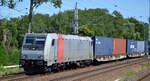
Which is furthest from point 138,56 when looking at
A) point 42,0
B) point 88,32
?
point 42,0

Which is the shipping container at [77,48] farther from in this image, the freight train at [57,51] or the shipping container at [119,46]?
the shipping container at [119,46]

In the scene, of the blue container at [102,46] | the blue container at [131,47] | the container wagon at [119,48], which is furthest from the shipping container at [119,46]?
the blue container at [131,47]

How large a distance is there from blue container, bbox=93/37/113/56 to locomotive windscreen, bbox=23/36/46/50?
12154 mm

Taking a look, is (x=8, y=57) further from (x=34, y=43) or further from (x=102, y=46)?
(x=102, y=46)

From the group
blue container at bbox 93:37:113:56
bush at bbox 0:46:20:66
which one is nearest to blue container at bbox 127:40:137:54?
blue container at bbox 93:37:113:56

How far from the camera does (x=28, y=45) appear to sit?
25469 millimetres

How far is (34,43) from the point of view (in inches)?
1003

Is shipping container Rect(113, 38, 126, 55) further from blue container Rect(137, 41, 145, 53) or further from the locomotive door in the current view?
the locomotive door

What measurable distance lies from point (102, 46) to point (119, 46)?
801 cm

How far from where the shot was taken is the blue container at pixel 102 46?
3725 cm

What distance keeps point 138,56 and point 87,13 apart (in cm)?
5172

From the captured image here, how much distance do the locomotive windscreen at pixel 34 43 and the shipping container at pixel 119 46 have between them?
2023cm

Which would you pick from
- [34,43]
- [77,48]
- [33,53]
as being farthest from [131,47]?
[33,53]

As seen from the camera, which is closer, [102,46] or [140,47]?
[102,46]
